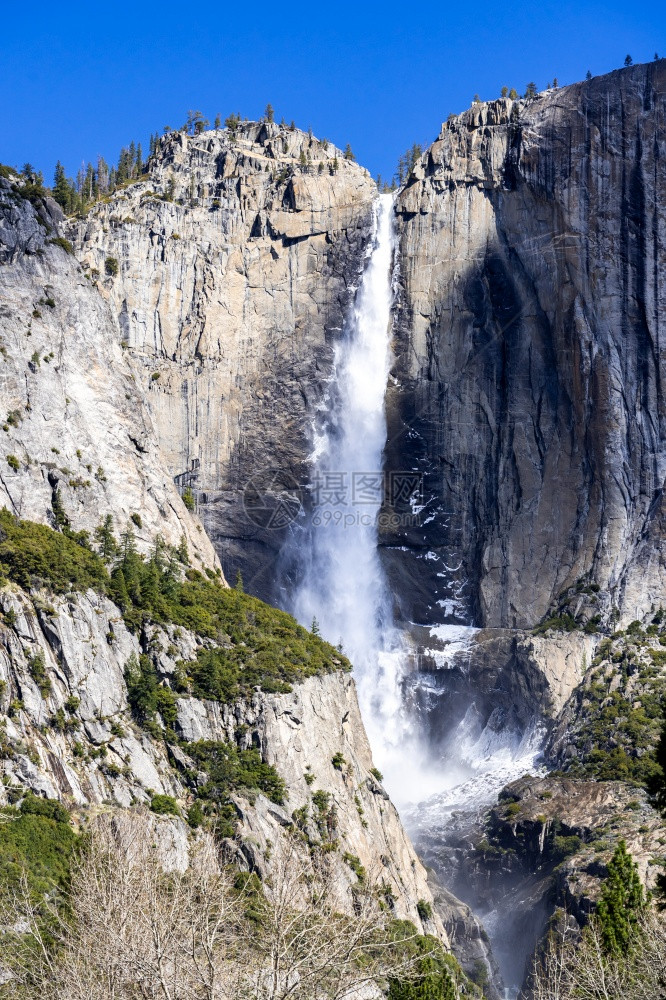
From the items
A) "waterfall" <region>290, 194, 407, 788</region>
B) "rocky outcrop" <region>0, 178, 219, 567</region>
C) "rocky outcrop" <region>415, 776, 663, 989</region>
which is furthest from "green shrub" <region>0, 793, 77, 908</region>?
"waterfall" <region>290, 194, 407, 788</region>

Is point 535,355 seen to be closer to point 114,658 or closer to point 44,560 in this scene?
point 114,658

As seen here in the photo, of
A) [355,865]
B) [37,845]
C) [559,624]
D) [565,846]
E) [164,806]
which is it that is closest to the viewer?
[37,845]

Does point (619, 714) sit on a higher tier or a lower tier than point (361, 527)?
lower

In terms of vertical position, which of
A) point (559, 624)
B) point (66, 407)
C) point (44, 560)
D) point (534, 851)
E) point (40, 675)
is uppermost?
point (66, 407)

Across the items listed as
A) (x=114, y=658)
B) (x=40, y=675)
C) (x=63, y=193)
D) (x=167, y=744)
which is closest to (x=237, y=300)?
(x=63, y=193)

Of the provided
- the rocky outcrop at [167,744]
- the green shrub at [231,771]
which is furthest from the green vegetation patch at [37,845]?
the green shrub at [231,771]

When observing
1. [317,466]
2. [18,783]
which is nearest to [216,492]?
[317,466]

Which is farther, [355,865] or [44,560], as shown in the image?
[355,865]

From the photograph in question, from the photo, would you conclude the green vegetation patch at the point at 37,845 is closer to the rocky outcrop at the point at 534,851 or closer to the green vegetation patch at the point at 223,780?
the green vegetation patch at the point at 223,780

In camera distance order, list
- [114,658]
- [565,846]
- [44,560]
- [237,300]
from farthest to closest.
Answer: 1. [237,300]
2. [565,846]
3. [114,658]
4. [44,560]
